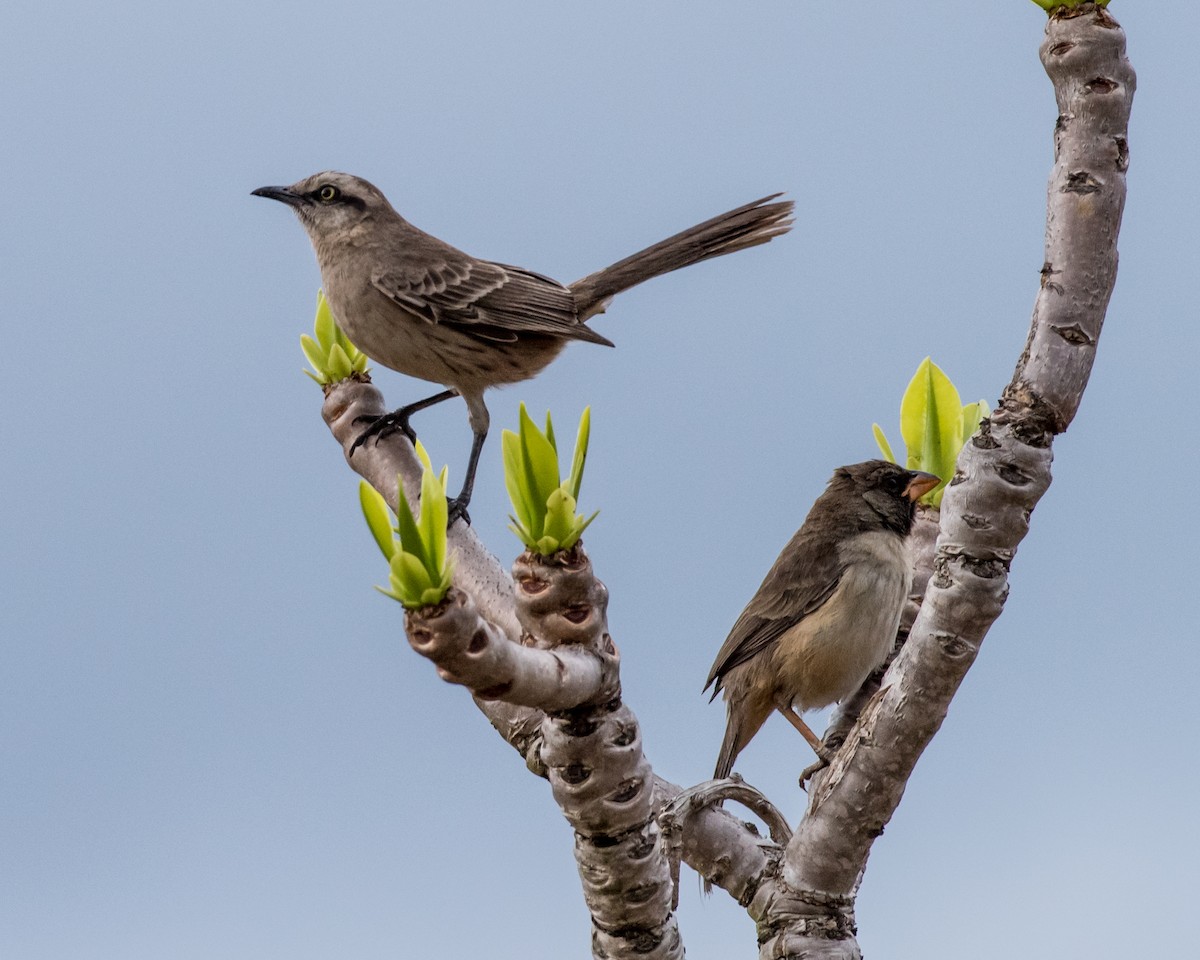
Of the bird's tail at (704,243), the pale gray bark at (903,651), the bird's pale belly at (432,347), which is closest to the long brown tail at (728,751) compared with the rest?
the pale gray bark at (903,651)

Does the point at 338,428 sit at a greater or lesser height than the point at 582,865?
greater

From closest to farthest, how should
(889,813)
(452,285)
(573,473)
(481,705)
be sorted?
1. (573,473)
2. (889,813)
3. (481,705)
4. (452,285)

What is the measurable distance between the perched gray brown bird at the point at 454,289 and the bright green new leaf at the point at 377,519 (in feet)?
10.4

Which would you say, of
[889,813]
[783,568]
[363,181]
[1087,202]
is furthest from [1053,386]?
[363,181]

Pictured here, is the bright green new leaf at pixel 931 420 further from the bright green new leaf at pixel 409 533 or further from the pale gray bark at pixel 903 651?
the bright green new leaf at pixel 409 533

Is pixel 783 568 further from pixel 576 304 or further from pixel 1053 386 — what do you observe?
pixel 1053 386

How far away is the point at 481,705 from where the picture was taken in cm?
375

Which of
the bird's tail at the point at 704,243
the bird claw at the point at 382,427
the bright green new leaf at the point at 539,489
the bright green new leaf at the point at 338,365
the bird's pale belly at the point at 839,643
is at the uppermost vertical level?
the bird's tail at the point at 704,243

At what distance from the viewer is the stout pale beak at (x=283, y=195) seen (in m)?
6.19

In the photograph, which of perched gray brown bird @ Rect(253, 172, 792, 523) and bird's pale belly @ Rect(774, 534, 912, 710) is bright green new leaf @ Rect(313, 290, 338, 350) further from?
bird's pale belly @ Rect(774, 534, 912, 710)

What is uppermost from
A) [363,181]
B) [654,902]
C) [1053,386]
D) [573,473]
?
[363,181]

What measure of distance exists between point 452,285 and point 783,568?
1.93m

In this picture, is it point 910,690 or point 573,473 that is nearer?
point 573,473

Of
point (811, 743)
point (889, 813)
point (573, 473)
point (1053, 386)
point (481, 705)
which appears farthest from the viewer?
point (811, 743)
